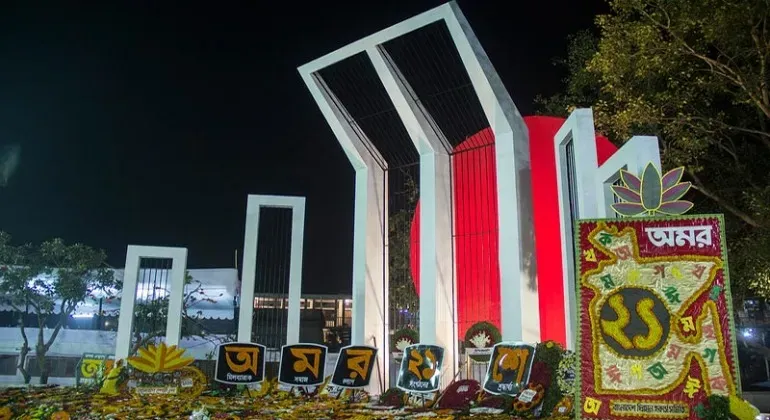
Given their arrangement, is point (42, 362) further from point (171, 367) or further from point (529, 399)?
point (529, 399)

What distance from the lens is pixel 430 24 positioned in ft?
36.1

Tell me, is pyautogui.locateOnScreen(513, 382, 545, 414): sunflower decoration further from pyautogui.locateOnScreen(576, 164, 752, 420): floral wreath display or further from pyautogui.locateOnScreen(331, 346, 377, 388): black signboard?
pyautogui.locateOnScreen(331, 346, 377, 388): black signboard

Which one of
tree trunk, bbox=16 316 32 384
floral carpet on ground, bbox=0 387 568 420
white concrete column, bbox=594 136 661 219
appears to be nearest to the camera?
white concrete column, bbox=594 136 661 219

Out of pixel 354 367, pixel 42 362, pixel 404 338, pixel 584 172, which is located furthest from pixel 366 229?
pixel 42 362

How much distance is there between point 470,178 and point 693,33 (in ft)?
15.0

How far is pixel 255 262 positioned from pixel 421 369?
4.47 metres

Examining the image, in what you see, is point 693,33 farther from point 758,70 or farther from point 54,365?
point 54,365

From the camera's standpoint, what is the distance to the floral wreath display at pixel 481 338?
10641 millimetres

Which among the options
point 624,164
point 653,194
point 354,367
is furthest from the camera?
point 354,367

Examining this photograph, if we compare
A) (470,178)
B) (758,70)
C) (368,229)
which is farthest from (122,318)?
(758,70)

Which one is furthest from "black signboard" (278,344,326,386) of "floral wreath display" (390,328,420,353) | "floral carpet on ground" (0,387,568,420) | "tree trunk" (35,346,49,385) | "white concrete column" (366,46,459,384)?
"tree trunk" (35,346,49,385)

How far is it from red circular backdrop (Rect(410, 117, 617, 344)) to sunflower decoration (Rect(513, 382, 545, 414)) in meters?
2.31

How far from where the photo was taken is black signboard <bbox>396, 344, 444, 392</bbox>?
9.80 metres

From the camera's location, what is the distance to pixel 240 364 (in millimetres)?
11203
